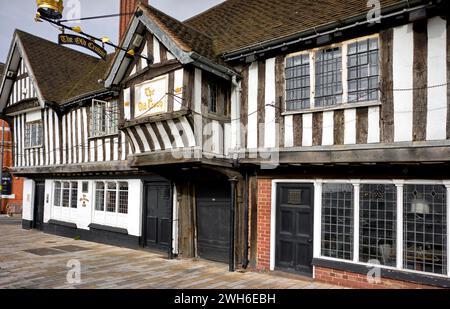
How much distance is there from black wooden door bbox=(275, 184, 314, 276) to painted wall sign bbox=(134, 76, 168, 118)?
3.44 metres

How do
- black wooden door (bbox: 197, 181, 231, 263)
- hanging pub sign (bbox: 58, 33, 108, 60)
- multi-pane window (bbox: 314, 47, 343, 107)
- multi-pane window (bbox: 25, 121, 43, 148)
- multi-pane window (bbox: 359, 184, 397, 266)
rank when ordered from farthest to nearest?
multi-pane window (bbox: 25, 121, 43, 148) < hanging pub sign (bbox: 58, 33, 108, 60) < black wooden door (bbox: 197, 181, 231, 263) < multi-pane window (bbox: 314, 47, 343, 107) < multi-pane window (bbox: 359, 184, 397, 266)

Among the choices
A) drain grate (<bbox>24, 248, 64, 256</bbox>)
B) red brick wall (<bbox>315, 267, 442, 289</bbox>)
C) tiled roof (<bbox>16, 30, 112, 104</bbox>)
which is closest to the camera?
red brick wall (<bbox>315, 267, 442, 289</bbox>)

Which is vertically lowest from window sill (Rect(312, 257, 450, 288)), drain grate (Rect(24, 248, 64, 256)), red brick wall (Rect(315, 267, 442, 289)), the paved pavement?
drain grate (Rect(24, 248, 64, 256))

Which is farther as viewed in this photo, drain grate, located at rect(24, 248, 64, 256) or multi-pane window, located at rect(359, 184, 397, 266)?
drain grate, located at rect(24, 248, 64, 256)

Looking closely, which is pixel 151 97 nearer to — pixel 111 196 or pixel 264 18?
pixel 264 18

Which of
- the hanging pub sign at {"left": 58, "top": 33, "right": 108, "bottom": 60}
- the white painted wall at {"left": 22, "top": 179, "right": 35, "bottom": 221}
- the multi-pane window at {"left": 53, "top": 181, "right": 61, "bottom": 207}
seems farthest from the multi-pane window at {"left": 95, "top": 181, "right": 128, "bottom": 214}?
the white painted wall at {"left": 22, "top": 179, "right": 35, "bottom": 221}

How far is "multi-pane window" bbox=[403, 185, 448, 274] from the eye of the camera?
6.50 m

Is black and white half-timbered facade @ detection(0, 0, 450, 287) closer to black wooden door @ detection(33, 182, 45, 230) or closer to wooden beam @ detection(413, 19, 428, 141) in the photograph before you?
wooden beam @ detection(413, 19, 428, 141)

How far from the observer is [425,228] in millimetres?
6672

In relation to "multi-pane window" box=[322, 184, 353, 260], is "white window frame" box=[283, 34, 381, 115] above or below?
above

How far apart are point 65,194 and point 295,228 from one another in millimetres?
11159

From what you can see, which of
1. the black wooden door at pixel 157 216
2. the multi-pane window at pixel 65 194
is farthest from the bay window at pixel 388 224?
the multi-pane window at pixel 65 194

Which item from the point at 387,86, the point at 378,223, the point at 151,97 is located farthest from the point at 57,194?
the point at 387,86

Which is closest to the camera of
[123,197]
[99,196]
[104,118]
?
[123,197]
